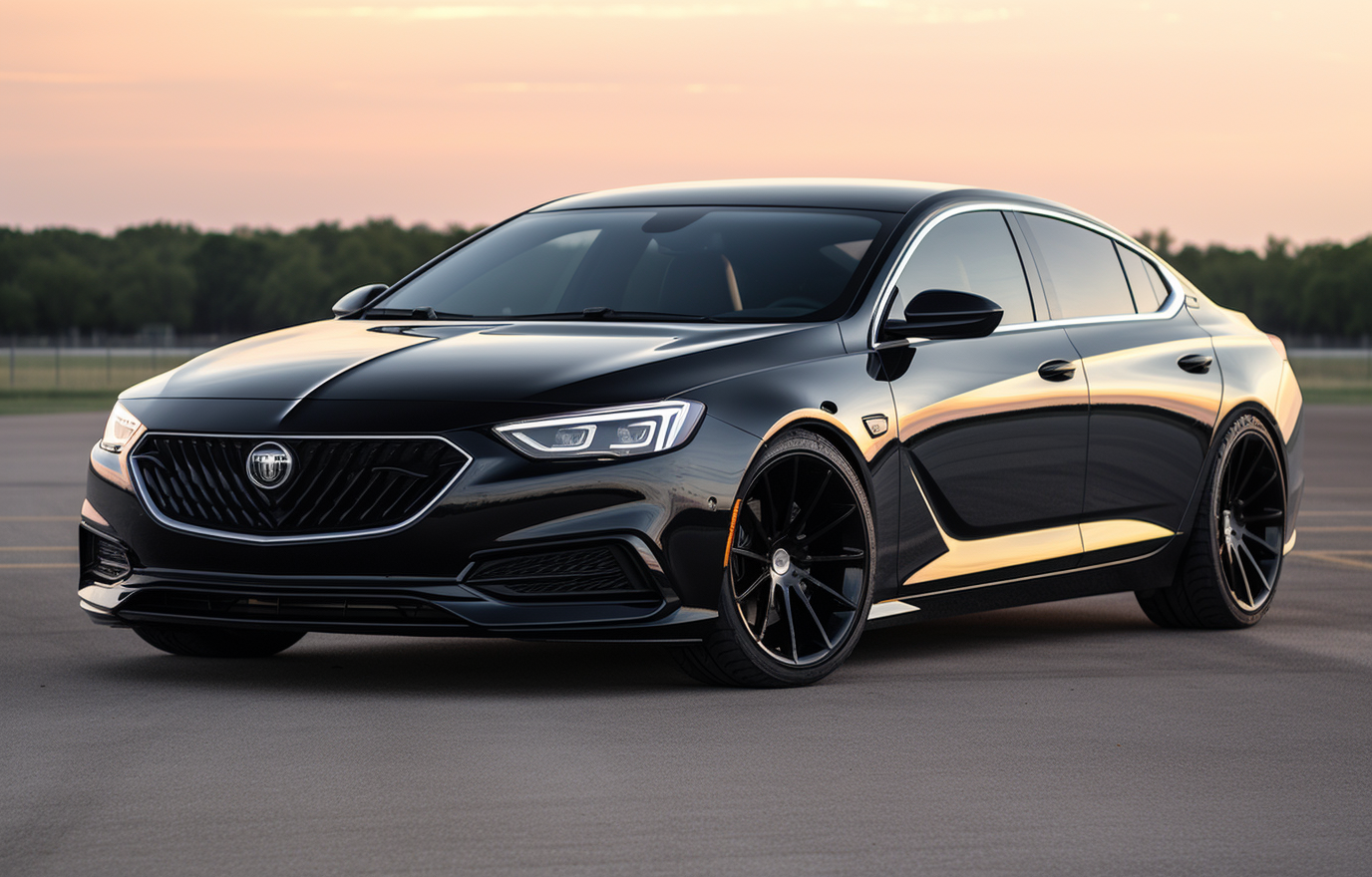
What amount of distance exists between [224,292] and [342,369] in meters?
170

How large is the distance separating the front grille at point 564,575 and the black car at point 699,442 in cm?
1

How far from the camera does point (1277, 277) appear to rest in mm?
174750

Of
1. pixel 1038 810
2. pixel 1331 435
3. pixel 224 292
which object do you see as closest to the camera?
pixel 1038 810

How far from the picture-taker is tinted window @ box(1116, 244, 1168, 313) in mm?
8602

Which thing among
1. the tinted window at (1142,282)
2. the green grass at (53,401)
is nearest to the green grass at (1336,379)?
the green grass at (53,401)

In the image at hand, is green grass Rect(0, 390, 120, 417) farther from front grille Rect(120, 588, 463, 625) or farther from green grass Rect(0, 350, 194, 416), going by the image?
front grille Rect(120, 588, 463, 625)

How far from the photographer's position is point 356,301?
803 centimetres

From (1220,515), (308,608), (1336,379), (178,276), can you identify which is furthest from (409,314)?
(178,276)

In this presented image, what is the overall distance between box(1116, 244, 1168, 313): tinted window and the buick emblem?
3.92 meters

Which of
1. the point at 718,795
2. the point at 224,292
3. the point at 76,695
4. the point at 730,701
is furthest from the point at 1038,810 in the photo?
the point at 224,292

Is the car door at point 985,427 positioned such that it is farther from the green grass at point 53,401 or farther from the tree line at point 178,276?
the tree line at point 178,276

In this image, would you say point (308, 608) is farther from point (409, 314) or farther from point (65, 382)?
point (65, 382)

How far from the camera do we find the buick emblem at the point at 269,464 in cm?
620

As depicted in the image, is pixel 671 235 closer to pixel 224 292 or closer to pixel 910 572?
pixel 910 572
